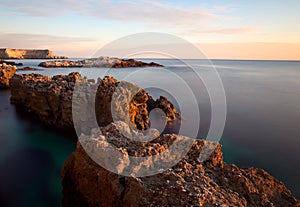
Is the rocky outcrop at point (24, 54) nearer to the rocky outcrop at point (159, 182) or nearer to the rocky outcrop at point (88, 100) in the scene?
the rocky outcrop at point (88, 100)

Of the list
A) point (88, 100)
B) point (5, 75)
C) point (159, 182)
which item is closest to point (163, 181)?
point (159, 182)

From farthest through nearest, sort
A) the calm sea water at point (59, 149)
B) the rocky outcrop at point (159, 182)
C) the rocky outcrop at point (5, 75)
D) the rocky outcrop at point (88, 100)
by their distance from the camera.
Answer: the rocky outcrop at point (5, 75) → the rocky outcrop at point (88, 100) → the calm sea water at point (59, 149) → the rocky outcrop at point (159, 182)

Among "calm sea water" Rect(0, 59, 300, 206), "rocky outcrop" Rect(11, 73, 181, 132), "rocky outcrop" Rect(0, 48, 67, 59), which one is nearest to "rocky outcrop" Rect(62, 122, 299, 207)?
"calm sea water" Rect(0, 59, 300, 206)

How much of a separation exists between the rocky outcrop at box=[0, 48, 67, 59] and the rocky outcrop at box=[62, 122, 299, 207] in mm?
127297

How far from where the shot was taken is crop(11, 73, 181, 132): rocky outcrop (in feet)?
36.7

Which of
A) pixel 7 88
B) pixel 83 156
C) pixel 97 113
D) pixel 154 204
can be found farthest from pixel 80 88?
pixel 7 88

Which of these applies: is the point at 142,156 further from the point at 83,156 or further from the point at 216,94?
the point at 216,94

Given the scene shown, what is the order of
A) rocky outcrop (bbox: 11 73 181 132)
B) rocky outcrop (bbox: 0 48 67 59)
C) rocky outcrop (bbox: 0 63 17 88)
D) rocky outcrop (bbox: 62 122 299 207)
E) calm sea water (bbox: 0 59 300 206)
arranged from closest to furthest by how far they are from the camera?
rocky outcrop (bbox: 62 122 299 207) < calm sea water (bbox: 0 59 300 206) < rocky outcrop (bbox: 11 73 181 132) < rocky outcrop (bbox: 0 63 17 88) < rocky outcrop (bbox: 0 48 67 59)

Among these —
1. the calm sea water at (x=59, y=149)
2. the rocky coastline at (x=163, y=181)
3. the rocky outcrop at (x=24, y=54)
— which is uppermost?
the rocky outcrop at (x=24, y=54)

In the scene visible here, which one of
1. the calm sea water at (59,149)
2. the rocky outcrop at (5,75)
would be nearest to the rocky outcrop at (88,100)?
the calm sea water at (59,149)

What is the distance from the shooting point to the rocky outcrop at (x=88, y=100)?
11188 mm

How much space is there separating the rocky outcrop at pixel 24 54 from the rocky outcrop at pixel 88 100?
11507 cm

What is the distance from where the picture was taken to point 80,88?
1243 centimetres

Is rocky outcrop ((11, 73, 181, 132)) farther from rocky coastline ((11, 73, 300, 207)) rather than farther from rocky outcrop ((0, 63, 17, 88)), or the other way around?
rocky outcrop ((0, 63, 17, 88))
